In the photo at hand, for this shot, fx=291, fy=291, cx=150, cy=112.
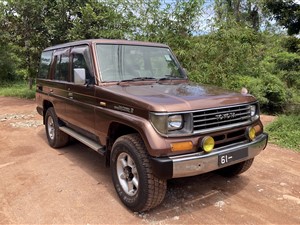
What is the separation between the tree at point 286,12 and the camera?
298 inches

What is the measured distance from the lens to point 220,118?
127 inches

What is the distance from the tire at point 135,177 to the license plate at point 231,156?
65 cm

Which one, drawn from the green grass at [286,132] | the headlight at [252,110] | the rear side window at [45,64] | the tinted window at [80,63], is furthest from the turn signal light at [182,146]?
the rear side window at [45,64]

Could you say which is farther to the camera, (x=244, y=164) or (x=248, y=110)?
(x=244, y=164)

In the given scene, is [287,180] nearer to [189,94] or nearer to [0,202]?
[189,94]

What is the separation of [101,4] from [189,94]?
8.52m

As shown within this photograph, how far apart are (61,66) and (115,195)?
2.66 m

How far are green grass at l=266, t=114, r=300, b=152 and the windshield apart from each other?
8.93 feet

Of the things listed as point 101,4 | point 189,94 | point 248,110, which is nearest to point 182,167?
point 189,94

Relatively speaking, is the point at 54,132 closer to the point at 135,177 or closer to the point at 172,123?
the point at 135,177

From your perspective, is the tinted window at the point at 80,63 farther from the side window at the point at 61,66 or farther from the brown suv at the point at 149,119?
the side window at the point at 61,66

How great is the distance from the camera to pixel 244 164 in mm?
4066

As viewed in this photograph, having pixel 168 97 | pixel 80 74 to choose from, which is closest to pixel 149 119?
pixel 168 97

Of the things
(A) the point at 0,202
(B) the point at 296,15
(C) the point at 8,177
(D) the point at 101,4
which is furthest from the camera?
(D) the point at 101,4
